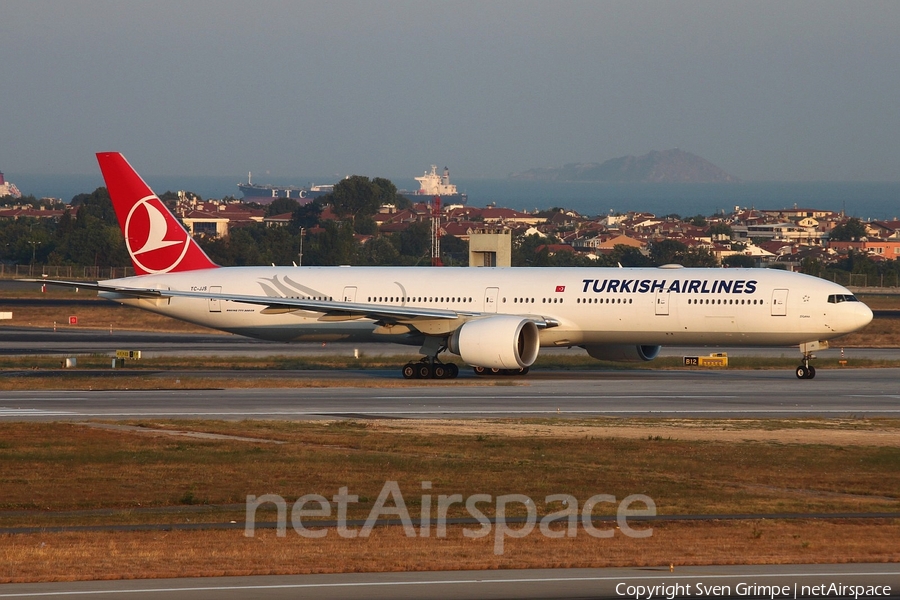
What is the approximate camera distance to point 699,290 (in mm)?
41719

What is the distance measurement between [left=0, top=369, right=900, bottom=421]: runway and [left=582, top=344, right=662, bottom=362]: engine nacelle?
828mm

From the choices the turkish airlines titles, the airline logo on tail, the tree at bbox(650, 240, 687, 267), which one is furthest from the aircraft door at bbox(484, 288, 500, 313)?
the tree at bbox(650, 240, 687, 267)

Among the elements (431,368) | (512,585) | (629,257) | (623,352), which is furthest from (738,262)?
(512,585)

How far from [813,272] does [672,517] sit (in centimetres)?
9051

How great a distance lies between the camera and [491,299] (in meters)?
44.0

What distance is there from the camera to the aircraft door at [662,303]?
4166 cm

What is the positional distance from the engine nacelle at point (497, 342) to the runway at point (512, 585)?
85.3ft

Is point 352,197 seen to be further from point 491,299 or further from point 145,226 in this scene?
point 491,299

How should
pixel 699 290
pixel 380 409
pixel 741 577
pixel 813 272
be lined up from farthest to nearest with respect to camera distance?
pixel 813 272 < pixel 699 290 < pixel 380 409 < pixel 741 577

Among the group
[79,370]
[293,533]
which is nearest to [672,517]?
[293,533]

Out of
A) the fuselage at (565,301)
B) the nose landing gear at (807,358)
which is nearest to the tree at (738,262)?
the nose landing gear at (807,358)

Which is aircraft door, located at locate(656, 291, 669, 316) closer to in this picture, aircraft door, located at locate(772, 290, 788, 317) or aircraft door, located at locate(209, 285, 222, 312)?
aircraft door, located at locate(772, 290, 788, 317)

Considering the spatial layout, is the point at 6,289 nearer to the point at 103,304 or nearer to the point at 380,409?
the point at 103,304

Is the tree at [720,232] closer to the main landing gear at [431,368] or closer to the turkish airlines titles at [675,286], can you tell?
the turkish airlines titles at [675,286]
